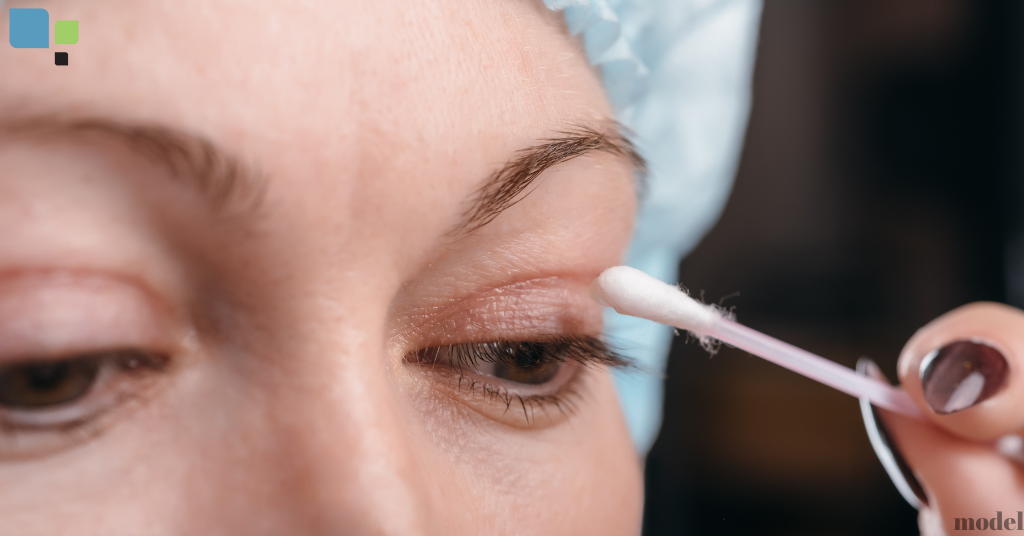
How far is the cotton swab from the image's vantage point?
343mm

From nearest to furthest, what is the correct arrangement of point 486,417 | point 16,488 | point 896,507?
point 16,488 < point 486,417 < point 896,507

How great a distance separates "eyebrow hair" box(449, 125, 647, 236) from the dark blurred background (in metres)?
0.51

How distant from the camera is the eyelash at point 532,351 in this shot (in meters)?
0.35

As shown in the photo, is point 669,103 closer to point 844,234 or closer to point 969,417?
point 969,417

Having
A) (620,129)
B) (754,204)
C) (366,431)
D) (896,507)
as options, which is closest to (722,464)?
(896,507)

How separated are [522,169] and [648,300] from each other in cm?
9

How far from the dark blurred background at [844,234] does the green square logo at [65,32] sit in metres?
0.71

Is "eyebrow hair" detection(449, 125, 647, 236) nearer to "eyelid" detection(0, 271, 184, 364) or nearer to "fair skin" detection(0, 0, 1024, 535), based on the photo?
"fair skin" detection(0, 0, 1024, 535)

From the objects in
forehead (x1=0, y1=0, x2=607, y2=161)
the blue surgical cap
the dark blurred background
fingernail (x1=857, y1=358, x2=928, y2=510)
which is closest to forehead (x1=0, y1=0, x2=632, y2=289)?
forehead (x1=0, y1=0, x2=607, y2=161)

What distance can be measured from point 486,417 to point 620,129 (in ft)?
0.64

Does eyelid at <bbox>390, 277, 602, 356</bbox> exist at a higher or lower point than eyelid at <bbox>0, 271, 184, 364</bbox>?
higher

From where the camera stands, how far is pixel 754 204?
35.4 inches

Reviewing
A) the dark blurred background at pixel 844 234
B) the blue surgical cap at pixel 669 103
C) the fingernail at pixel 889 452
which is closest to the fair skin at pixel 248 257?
the blue surgical cap at pixel 669 103

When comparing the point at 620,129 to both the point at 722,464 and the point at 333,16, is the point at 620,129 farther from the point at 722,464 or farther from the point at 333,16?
the point at 722,464
